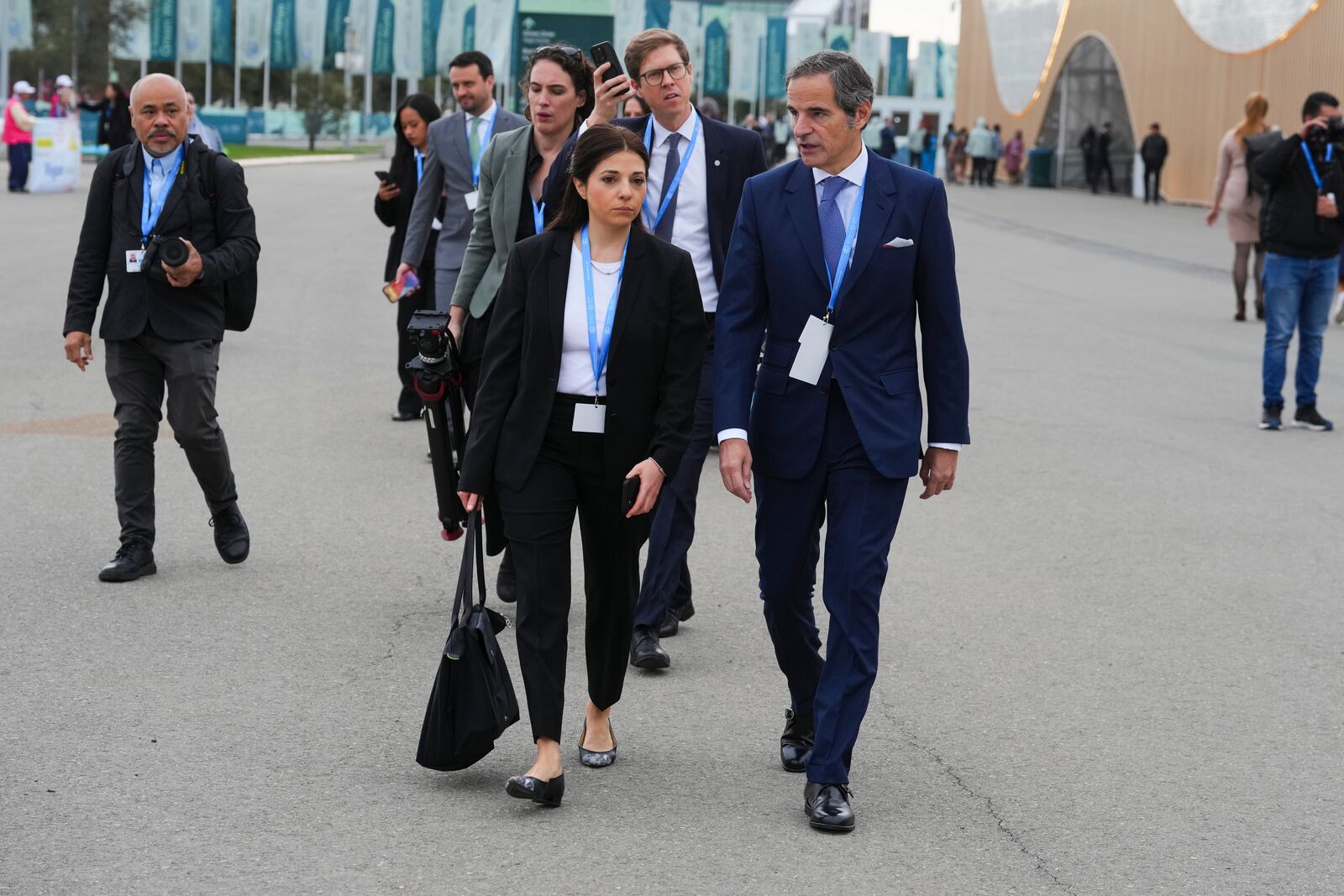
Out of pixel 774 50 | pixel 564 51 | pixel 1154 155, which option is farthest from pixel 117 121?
pixel 774 50

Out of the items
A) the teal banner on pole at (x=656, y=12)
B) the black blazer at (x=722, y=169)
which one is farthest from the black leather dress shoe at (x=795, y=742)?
the teal banner on pole at (x=656, y=12)

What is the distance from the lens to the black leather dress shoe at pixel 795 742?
4965 millimetres

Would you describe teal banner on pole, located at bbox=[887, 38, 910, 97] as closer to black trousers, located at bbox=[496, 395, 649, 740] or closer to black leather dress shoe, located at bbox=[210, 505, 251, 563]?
black leather dress shoe, located at bbox=[210, 505, 251, 563]

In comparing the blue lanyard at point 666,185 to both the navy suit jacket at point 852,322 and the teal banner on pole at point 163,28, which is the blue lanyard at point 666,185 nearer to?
the navy suit jacket at point 852,322

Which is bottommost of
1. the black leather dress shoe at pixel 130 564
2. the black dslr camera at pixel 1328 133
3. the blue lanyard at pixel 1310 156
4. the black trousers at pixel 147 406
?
the black leather dress shoe at pixel 130 564

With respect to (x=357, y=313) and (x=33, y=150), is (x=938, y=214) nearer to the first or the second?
(x=357, y=313)

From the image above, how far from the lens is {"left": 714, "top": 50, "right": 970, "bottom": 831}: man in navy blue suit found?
14.9ft

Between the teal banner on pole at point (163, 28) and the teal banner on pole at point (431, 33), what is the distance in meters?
11.0

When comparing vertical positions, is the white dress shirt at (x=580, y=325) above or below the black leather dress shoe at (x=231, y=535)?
above

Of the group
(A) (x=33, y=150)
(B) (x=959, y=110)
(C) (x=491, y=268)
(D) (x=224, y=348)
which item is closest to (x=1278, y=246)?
(C) (x=491, y=268)

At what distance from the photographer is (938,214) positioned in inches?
182

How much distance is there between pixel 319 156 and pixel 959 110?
23.6 m

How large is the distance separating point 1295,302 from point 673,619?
615 cm

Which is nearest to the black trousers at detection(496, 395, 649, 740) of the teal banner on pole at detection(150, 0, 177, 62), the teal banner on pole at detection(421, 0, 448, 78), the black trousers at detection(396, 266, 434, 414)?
the black trousers at detection(396, 266, 434, 414)
